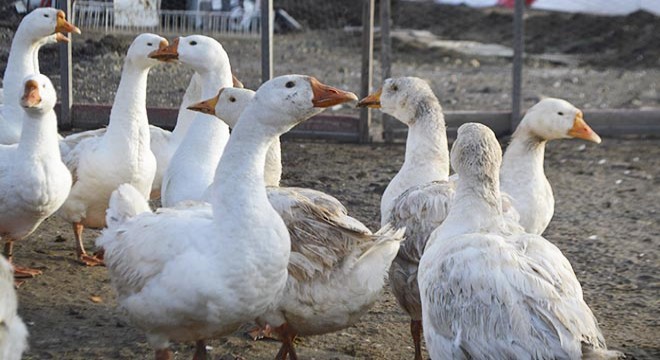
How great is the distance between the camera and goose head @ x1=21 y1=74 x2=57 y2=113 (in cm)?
617

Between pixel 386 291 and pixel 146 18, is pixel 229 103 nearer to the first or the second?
pixel 386 291

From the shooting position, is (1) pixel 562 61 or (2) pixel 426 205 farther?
(1) pixel 562 61

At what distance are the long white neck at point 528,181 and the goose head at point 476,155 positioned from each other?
4.25ft

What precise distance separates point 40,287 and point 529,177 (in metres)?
3.07

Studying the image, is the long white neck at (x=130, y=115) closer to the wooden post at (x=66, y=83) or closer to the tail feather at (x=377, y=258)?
the tail feather at (x=377, y=258)

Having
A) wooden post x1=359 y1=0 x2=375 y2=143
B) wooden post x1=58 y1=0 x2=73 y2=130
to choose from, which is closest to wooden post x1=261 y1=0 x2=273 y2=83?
wooden post x1=359 y1=0 x2=375 y2=143

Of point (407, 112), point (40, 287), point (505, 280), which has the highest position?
point (407, 112)

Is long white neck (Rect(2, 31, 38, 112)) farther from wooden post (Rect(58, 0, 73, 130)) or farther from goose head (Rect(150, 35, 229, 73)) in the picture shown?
wooden post (Rect(58, 0, 73, 130))

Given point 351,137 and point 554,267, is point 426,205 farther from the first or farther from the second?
point 351,137

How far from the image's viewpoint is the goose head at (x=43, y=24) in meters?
7.86

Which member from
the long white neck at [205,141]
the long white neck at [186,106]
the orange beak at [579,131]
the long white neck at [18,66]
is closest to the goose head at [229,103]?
the long white neck at [205,141]

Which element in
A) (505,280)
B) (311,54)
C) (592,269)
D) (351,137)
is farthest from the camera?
(311,54)

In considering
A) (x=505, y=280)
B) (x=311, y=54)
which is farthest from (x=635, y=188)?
(x=311, y=54)

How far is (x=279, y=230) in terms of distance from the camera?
4586 mm
